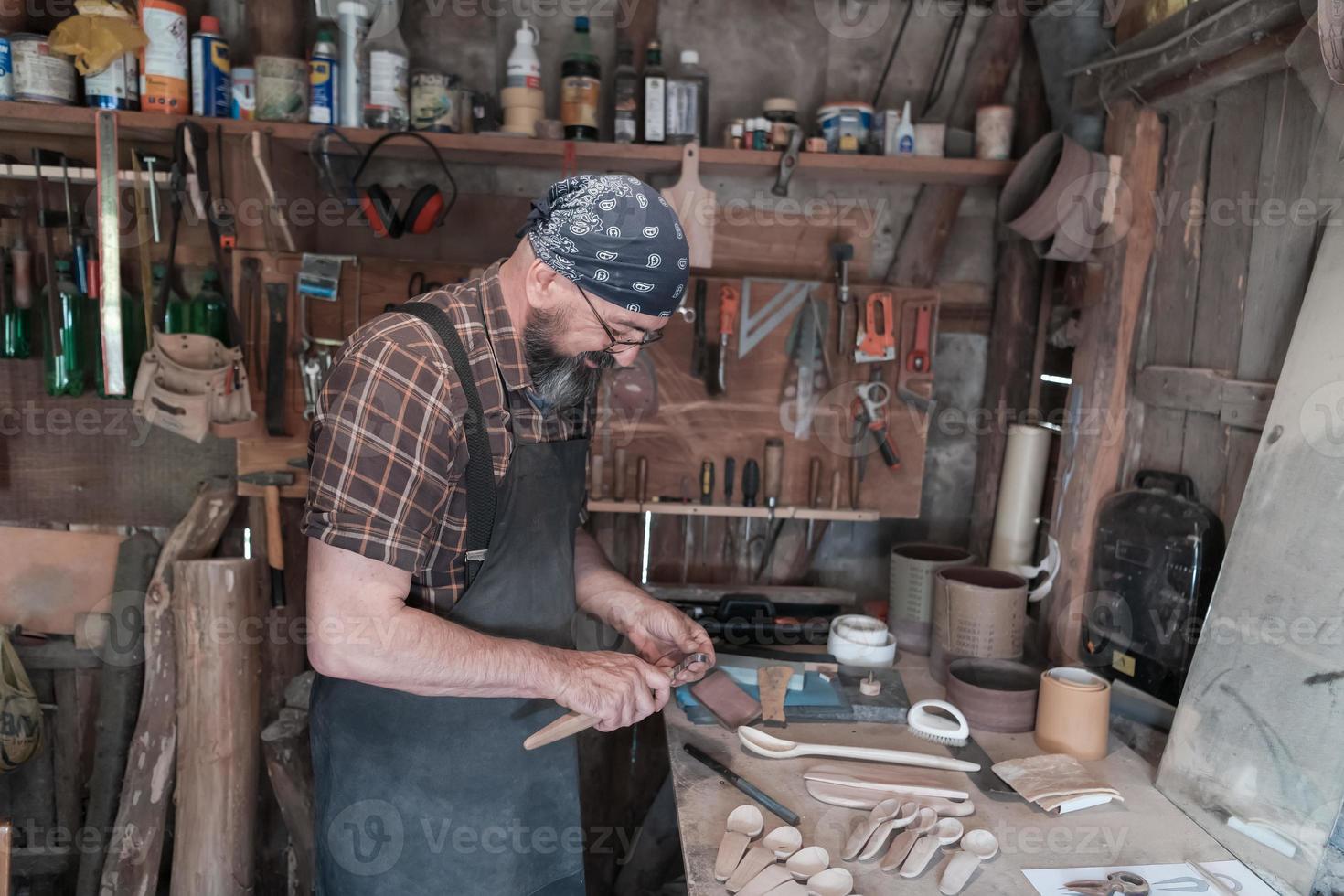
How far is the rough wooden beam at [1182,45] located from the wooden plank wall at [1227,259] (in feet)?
0.34

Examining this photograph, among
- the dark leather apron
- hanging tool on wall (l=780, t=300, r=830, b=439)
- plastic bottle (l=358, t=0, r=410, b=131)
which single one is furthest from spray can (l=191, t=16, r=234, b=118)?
hanging tool on wall (l=780, t=300, r=830, b=439)

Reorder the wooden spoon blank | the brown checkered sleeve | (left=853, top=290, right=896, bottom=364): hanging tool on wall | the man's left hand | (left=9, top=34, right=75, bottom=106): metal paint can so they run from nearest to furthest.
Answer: the brown checkered sleeve → the wooden spoon blank → the man's left hand → (left=9, top=34, right=75, bottom=106): metal paint can → (left=853, top=290, right=896, bottom=364): hanging tool on wall

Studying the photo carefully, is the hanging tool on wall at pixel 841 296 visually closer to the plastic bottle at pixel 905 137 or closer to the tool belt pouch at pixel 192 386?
the plastic bottle at pixel 905 137

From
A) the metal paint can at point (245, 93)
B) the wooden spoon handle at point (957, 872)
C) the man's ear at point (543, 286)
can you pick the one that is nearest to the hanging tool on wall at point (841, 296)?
the man's ear at point (543, 286)

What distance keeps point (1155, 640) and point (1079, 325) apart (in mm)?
831

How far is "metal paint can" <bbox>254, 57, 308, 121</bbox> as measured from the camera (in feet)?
8.25

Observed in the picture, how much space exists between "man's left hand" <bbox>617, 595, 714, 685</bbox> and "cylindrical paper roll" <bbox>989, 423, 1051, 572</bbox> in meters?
1.12

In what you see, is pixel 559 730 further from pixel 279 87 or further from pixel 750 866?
pixel 279 87

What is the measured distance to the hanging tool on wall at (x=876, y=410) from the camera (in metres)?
2.78

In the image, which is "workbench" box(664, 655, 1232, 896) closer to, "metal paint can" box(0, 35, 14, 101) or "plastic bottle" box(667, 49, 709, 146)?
"plastic bottle" box(667, 49, 709, 146)

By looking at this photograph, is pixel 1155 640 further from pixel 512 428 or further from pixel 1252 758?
pixel 512 428

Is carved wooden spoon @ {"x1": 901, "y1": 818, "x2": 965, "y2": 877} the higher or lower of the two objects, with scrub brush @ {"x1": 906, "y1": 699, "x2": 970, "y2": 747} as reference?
lower

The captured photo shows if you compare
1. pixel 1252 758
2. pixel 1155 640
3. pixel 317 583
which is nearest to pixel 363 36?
pixel 317 583

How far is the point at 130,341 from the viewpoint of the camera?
2.67 m
